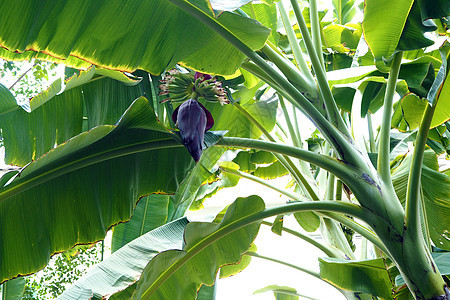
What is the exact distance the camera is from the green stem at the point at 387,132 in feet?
2.89

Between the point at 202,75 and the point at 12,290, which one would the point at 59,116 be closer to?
the point at 202,75

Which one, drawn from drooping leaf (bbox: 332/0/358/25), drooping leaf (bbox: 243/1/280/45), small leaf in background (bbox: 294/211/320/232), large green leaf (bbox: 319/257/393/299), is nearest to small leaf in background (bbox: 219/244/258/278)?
small leaf in background (bbox: 294/211/320/232)

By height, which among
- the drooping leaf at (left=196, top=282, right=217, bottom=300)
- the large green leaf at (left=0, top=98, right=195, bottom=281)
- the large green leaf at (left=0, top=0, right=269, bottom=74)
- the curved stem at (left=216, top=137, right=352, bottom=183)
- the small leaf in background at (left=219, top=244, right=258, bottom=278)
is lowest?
the drooping leaf at (left=196, top=282, right=217, bottom=300)

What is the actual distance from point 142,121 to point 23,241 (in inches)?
16.8

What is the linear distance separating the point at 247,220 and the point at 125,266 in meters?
0.35

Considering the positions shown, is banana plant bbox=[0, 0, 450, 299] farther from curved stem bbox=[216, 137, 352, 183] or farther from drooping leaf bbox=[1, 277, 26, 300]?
drooping leaf bbox=[1, 277, 26, 300]

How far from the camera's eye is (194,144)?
74 centimetres

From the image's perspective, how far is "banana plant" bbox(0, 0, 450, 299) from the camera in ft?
2.62

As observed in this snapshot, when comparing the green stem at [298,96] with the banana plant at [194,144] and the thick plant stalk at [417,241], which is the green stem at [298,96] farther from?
the thick plant stalk at [417,241]

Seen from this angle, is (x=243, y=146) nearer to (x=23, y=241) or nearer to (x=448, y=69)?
(x=448, y=69)

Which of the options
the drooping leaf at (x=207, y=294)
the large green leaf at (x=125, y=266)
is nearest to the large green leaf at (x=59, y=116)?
the large green leaf at (x=125, y=266)

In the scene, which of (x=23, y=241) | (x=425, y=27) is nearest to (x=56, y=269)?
(x=23, y=241)

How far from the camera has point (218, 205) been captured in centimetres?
509

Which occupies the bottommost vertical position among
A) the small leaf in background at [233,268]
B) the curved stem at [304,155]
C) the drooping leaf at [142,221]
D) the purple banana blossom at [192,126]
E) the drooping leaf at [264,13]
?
the small leaf in background at [233,268]
